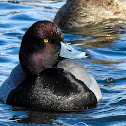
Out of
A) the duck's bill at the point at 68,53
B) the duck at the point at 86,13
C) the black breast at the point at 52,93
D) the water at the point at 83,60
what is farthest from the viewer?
the duck at the point at 86,13

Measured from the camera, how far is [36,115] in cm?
643

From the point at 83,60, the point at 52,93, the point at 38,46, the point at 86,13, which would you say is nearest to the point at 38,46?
the point at 38,46

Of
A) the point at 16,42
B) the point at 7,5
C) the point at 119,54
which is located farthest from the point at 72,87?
the point at 7,5

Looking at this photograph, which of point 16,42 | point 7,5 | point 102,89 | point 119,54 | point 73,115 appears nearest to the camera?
point 73,115

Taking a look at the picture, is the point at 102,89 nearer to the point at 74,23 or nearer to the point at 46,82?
the point at 46,82

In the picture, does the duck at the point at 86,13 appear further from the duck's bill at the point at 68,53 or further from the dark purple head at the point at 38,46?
the dark purple head at the point at 38,46

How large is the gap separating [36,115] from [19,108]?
303 mm

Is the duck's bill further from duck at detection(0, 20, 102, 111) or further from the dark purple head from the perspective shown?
the dark purple head

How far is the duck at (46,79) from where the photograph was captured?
650 centimetres

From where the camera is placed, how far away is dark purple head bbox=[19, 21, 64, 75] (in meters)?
6.55

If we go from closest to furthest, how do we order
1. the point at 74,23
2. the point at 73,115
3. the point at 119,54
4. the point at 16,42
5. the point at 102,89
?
the point at 73,115, the point at 102,89, the point at 119,54, the point at 16,42, the point at 74,23

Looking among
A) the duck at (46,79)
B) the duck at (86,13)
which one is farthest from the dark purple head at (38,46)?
the duck at (86,13)

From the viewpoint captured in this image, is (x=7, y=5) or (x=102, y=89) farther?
(x=7, y=5)

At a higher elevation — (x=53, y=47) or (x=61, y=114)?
(x=53, y=47)
